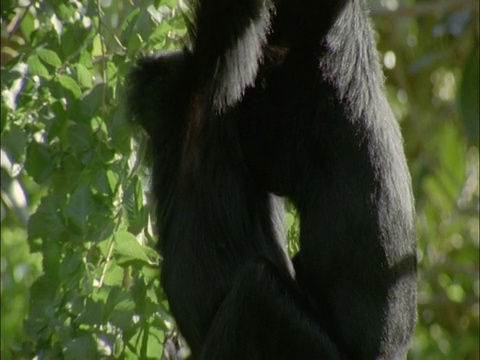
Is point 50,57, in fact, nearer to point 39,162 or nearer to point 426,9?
point 39,162

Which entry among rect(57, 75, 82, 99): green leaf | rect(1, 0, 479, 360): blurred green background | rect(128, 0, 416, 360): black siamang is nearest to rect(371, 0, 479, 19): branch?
rect(1, 0, 479, 360): blurred green background

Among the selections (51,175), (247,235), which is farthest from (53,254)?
(247,235)

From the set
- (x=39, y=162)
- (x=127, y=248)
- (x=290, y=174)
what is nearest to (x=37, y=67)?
(x=39, y=162)

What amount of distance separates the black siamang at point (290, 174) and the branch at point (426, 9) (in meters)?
2.98

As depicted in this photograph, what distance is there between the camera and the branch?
6.52 m

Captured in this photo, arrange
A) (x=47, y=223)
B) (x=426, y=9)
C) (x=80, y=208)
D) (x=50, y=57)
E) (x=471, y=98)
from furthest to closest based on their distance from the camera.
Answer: (x=426, y=9)
(x=471, y=98)
(x=50, y=57)
(x=47, y=223)
(x=80, y=208)

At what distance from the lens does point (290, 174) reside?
3625 millimetres

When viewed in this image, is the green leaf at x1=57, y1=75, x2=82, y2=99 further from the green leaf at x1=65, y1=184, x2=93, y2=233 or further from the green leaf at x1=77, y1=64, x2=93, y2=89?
the green leaf at x1=65, y1=184, x2=93, y2=233

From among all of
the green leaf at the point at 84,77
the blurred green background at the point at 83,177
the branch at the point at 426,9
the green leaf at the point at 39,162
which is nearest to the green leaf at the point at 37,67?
the blurred green background at the point at 83,177

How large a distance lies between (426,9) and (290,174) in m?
3.33

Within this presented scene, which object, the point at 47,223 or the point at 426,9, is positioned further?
the point at 426,9

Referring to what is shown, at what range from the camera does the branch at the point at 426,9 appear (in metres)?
6.52

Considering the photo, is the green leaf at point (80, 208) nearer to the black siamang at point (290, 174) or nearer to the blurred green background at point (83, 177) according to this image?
the blurred green background at point (83, 177)

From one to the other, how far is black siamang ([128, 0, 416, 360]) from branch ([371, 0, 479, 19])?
9.77ft
